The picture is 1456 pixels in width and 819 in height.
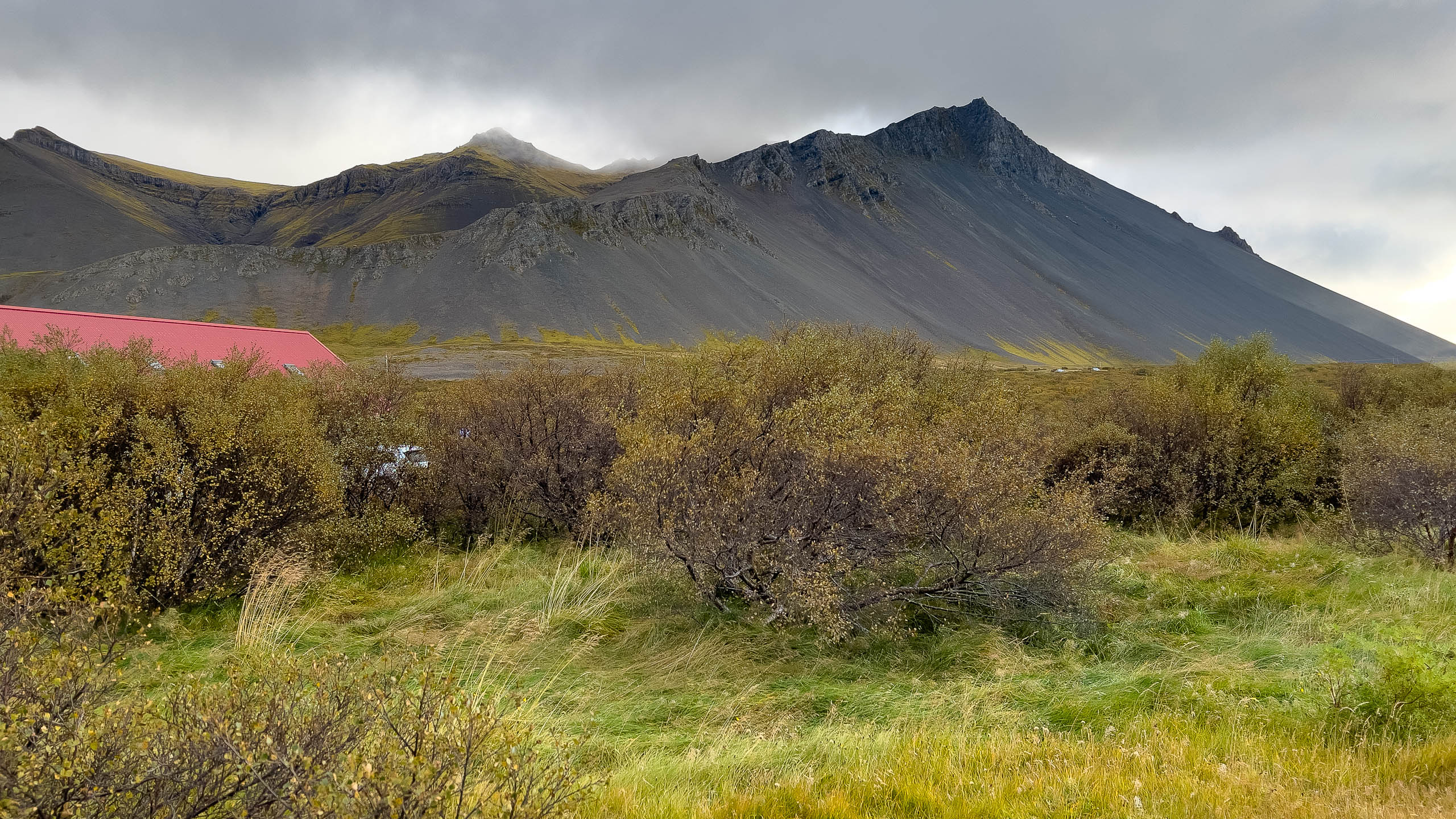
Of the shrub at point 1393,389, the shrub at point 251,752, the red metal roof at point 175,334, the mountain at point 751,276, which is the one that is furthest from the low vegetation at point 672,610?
the mountain at point 751,276

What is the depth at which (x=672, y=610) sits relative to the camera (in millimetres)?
8711

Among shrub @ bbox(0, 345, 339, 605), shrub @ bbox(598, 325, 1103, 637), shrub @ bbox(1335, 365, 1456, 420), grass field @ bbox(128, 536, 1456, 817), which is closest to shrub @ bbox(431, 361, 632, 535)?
grass field @ bbox(128, 536, 1456, 817)

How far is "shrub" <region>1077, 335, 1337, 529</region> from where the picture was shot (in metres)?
16.2

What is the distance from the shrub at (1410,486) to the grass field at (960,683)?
1.42 metres

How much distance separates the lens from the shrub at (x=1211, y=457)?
53.3 ft

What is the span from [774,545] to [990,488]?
112 inches

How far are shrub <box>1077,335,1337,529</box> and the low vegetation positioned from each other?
1.04 meters

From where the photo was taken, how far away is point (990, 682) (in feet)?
21.3

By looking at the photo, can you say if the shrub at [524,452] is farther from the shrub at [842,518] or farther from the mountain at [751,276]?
the mountain at [751,276]

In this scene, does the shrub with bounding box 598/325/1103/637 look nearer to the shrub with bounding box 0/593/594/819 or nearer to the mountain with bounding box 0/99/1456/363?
the shrub with bounding box 0/593/594/819

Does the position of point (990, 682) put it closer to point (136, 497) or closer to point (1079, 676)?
point (1079, 676)

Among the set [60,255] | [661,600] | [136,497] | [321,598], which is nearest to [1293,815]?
[661,600]

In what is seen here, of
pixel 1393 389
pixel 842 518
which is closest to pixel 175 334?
pixel 842 518

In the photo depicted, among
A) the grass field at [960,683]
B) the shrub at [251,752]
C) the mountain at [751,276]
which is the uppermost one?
the mountain at [751,276]
